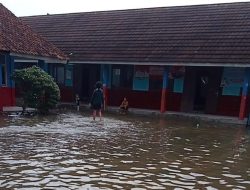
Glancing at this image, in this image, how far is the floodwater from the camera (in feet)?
20.0

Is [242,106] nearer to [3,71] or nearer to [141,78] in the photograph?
[141,78]

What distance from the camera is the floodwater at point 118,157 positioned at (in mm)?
6102

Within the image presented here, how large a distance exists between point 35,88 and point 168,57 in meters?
6.59

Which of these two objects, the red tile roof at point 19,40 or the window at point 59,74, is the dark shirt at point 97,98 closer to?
the red tile roof at point 19,40

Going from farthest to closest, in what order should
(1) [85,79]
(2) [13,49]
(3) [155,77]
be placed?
(1) [85,79], (3) [155,77], (2) [13,49]

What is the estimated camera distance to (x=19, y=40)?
16.3 m

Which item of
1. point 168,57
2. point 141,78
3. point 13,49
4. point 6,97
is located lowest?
point 6,97

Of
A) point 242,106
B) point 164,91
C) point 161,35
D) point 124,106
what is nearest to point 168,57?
point 164,91

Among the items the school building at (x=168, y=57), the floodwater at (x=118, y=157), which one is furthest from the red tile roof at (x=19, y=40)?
the floodwater at (x=118, y=157)

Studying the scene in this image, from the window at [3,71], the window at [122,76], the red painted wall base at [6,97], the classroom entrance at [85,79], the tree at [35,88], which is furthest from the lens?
the classroom entrance at [85,79]

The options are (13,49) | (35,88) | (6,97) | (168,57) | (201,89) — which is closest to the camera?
(35,88)

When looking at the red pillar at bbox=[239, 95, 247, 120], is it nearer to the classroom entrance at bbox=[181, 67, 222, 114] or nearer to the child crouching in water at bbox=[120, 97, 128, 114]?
the classroom entrance at bbox=[181, 67, 222, 114]

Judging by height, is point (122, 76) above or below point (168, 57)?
below

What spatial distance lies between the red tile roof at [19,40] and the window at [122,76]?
3186 mm
